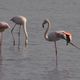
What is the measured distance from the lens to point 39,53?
1348 centimetres

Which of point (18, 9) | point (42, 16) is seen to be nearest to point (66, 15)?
point (42, 16)

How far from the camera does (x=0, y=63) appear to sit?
1230cm

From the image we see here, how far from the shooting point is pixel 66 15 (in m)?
21.1

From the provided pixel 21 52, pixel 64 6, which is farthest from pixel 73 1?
pixel 21 52

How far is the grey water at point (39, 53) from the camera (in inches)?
446

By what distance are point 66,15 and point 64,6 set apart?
3015 millimetres

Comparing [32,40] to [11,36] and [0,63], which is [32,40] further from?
[0,63]

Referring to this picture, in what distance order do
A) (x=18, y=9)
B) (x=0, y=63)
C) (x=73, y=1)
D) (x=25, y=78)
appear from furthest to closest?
(x=73, y=1) < (x=18, y=9) < (x=0, y=63) < (x=25, y=78)

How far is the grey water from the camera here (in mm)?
11336

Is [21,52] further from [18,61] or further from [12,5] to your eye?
[12,5]

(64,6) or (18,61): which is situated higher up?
(64,6)

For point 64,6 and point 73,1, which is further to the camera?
point 73,1

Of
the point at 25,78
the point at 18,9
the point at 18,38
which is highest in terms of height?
the point at 18,9

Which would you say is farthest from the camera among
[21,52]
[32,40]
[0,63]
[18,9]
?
[18,9]
